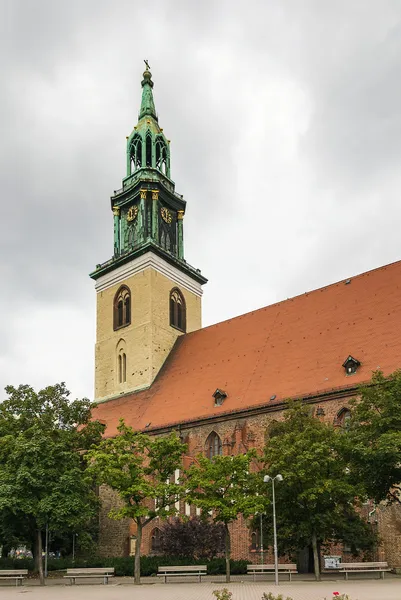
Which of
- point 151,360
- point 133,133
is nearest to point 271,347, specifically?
point 151,360

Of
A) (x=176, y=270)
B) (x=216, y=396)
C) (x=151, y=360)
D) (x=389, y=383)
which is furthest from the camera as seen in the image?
(x=176, y=270)

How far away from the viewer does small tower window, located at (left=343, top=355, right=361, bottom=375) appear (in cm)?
3053

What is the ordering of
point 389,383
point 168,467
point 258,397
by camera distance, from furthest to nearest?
point 258,397 < point 168,467 < point 389,383

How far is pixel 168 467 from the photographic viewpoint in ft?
89.2

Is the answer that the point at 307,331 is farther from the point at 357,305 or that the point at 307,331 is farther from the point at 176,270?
the point at 176,270

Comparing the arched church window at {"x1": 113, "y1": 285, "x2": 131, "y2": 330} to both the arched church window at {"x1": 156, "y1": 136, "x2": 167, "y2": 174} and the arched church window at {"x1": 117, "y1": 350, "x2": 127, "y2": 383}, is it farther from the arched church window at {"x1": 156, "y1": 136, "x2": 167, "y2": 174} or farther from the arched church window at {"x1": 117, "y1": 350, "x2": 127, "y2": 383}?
the arched church window at {"x1": 156, "y1": 136, "x2": 167, "y2": 174}

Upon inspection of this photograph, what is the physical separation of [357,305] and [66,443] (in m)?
16.5

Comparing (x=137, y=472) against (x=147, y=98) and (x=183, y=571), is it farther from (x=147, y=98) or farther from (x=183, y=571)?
(x=147, y=98)

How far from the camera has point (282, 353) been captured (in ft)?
117

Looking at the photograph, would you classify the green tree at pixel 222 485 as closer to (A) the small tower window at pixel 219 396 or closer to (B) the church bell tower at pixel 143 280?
(A) the small tower window at pixel 219 396

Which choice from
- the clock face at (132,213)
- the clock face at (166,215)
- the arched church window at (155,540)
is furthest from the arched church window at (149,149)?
the arched church window at (155,540)

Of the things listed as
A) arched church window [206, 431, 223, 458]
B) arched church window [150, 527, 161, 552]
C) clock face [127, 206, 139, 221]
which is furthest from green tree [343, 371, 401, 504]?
clock face [127, 206, 139, 221]

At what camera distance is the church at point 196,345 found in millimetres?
31438

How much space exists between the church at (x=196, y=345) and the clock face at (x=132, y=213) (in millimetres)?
107
